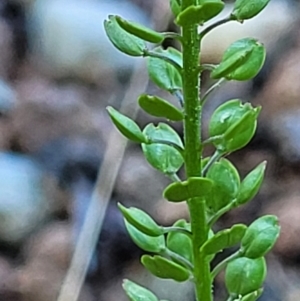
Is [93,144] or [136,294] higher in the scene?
[93,144]

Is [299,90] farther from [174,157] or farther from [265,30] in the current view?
[174,157]

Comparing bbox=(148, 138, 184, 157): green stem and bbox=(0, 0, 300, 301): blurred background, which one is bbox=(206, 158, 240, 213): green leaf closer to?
bbox=(148, 138, 184, 157): green stem

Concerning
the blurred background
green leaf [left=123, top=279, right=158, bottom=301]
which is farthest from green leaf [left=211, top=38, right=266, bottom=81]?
the blurred background

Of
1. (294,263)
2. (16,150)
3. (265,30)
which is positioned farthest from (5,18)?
(294,263)

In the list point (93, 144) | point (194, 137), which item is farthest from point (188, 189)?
point (93, 144)

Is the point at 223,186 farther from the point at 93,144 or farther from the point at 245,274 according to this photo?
the point at 93,144

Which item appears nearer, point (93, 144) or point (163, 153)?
point (163, 153)
